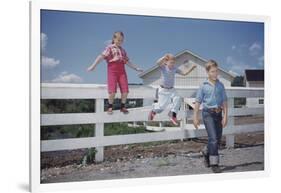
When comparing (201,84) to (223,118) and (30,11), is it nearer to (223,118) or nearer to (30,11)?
(223,118)

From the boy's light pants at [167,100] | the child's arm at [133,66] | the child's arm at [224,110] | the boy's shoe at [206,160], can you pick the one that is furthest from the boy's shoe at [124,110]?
the child's arm at [224,110]

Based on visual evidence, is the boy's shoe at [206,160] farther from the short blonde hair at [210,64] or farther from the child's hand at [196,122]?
the short blonde hair at [210,64]

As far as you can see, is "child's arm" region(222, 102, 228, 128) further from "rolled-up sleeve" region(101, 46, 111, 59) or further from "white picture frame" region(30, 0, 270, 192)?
"rolled-up sleeve" region(101, 46, 111, 59)

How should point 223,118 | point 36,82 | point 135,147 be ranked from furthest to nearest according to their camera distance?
point 223,118, point 135,147, point 36,82

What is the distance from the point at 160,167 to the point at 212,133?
0.75 m

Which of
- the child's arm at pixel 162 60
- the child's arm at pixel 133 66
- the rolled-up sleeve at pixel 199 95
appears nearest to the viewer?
the child's arm at pixel 133 66

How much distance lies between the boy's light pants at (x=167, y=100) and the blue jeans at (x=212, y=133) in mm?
344

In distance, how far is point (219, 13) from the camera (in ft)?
17.5

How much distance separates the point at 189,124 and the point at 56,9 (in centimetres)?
195

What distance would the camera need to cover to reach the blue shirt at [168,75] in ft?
16.9

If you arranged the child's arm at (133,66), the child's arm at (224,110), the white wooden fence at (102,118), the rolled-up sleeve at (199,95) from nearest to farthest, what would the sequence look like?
the white wooden fence at (102,118) → the child's arm at (133,66) → the rolled-up sleeve at (199,95) → the child's arm at (224,110)

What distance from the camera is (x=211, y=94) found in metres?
5.33

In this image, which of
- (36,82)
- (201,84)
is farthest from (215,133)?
(36,82)

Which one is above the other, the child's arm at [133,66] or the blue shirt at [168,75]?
the child's arm at [133,66]
